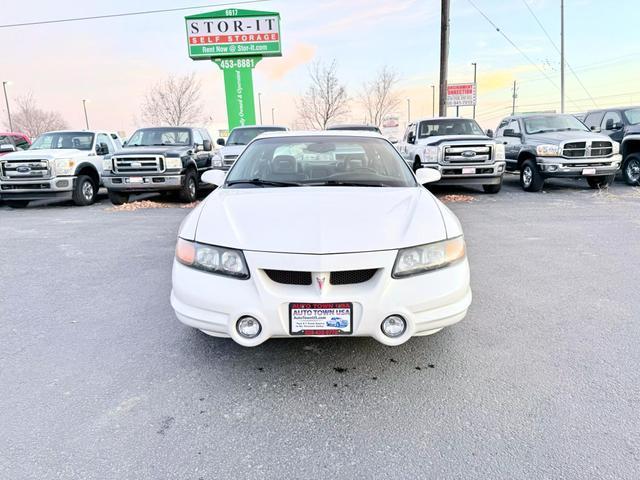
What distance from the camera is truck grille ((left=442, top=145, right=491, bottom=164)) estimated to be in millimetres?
10562

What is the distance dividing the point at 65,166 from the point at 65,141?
1.61 m

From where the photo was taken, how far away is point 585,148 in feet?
35.3

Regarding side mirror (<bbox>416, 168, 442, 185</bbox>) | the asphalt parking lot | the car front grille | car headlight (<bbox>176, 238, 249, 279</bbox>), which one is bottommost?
the asphalt parking lot

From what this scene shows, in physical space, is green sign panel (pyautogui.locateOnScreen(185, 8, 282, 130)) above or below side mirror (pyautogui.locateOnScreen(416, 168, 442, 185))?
above

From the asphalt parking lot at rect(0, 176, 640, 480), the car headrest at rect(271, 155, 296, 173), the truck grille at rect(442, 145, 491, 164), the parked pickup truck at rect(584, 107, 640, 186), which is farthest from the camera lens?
the parked pickup truck at rect(584, 107, 640, 186)

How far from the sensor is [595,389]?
105 inches

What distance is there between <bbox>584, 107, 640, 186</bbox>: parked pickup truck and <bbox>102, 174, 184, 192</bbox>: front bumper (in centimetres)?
1112

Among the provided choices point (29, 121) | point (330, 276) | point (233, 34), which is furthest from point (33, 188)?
point (29, 121)

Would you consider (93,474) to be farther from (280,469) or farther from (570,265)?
(570,265)

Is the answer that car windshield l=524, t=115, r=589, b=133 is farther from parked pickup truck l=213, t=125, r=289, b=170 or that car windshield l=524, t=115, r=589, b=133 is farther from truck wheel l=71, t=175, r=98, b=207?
truck wheel l=71, t=175, r=98, b=207

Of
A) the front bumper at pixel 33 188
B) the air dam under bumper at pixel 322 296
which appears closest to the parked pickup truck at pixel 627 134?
the air dam under bumper at pixel 322 296

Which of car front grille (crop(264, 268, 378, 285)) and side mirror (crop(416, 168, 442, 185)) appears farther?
side mirror (crop(416, 168, 442, 185))

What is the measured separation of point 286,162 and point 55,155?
351 inches

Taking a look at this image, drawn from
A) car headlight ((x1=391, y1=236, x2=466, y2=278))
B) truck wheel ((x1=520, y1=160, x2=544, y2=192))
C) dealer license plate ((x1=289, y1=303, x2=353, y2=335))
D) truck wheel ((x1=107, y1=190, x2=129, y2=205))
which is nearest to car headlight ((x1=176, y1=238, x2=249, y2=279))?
dealer license plate ((x1=289, y1=303, x2=353, y2=335))
